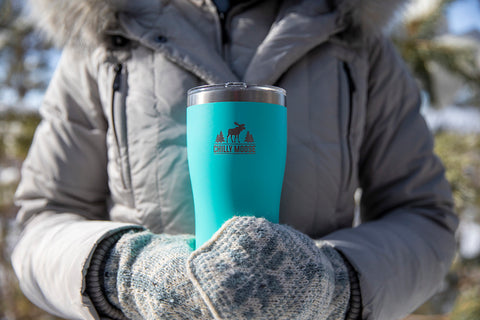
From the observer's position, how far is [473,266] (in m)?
2.53

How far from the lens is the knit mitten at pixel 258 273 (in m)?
0.46

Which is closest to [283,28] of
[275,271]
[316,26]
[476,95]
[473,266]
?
[316,26]

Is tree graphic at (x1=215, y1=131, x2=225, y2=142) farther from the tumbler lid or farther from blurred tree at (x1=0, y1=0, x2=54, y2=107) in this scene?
blurred tree at (x1=0, y1=0, x2=54, y2=107)

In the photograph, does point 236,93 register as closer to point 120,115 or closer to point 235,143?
point 235,143

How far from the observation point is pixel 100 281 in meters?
0.57

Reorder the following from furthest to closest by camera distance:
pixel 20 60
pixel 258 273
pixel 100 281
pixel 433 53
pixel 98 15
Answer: pixel 20 60
pixel 433 53
pixel 98 15
pixel 100 281
pixel 258 273

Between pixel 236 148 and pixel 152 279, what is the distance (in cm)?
21

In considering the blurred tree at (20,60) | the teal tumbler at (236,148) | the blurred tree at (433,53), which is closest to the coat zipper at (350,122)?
A: the teal tumbler at (236,148)

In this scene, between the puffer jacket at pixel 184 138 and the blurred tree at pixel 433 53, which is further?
the blurred tree at pixel 433 53

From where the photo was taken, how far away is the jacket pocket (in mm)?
696

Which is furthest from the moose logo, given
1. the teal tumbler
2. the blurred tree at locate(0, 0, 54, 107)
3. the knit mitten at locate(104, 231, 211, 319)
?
the blurred tree at locate(0, 0, 54, 107)

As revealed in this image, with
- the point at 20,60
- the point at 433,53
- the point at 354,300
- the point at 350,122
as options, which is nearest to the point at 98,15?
the point at 350,122

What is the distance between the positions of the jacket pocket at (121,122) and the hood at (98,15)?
8 cm

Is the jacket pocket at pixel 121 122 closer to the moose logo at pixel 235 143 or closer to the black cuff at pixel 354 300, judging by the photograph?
the moose logo at pixel 235 143
